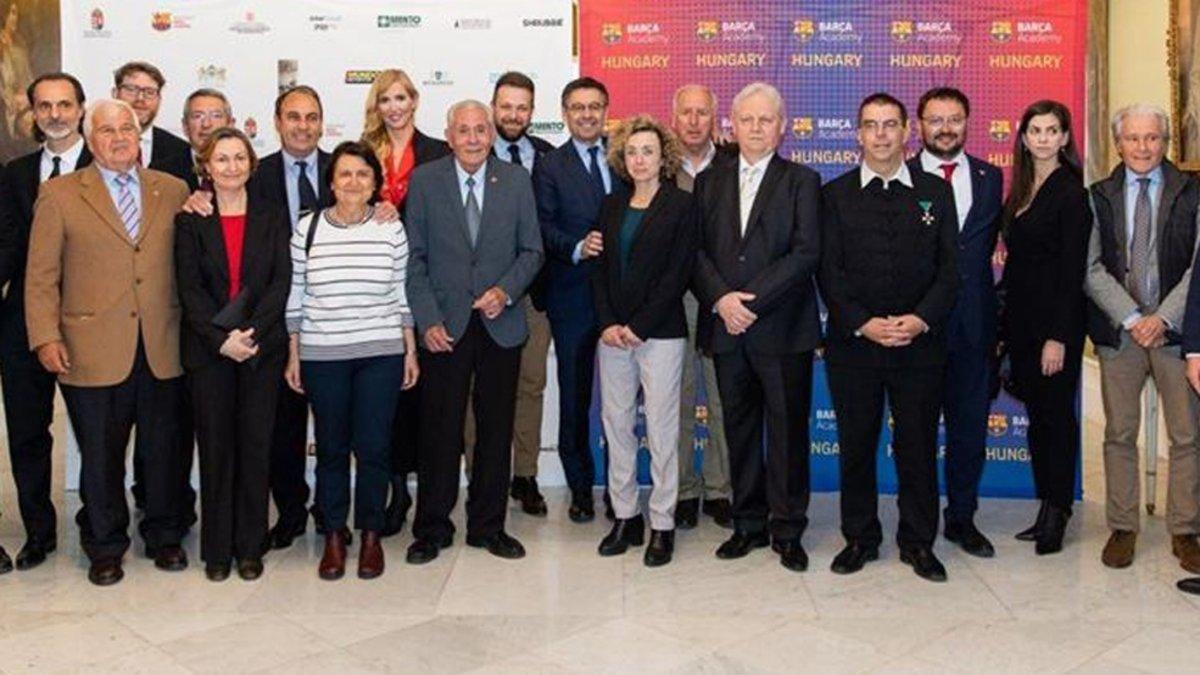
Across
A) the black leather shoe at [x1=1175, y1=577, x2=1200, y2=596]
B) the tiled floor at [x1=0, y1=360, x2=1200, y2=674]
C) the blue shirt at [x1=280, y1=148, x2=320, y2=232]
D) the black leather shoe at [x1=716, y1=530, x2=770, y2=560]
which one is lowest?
the tiled floor at [x1=0, y1=360, x2=1200, y2=674]

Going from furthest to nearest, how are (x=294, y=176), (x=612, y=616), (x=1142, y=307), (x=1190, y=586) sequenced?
(x=294, y=176)
(x=1142, y=307)
(x=1190, y=586)
(x=612, y=616)

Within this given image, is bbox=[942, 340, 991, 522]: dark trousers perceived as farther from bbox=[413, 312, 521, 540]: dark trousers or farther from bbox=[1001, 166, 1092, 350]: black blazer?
bbox=[413, 312, 521, 540]: dark trousers

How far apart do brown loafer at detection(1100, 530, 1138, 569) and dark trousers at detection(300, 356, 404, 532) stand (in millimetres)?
2757

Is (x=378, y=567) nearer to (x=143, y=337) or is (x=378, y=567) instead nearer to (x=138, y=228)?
(x=143, y=337)

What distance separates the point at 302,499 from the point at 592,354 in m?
1.34

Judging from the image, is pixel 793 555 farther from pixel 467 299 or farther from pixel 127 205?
pixel 127 205

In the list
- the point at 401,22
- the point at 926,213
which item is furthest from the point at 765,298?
the point at 401,22

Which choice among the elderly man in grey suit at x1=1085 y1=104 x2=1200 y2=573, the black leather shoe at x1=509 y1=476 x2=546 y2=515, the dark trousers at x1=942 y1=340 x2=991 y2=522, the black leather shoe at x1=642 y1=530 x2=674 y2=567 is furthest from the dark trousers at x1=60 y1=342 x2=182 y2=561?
the elderly man in grey suit at x1=1085 y1=104 x2=1200 y2=573

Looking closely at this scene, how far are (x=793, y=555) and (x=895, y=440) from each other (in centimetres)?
57

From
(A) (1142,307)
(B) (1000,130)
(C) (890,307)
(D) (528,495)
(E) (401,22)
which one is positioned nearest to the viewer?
(C) (890,307)

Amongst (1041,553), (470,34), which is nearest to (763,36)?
(470,34)

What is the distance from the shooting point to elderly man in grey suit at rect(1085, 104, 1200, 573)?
4.30 m

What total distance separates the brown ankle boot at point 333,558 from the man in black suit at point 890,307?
1.83 metres

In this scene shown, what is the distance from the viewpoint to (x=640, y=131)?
4.25 m
